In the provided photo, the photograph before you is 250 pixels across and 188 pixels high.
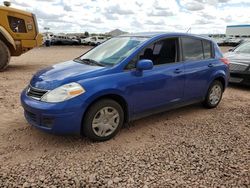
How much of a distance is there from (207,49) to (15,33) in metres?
8.27

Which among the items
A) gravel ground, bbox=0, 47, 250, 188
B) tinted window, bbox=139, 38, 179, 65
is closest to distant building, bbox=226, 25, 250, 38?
tinted window, bbox=139, 38, 179, 65

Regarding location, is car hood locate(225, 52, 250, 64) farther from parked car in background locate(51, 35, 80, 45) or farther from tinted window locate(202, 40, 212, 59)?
parked car in background locate(51, 35, 80, 45)

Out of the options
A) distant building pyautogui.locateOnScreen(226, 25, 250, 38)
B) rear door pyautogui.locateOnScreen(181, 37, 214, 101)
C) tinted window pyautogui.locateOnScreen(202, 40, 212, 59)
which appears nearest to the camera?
rear door pyautogui.locateOnScreen(181, 37, 214, 101)

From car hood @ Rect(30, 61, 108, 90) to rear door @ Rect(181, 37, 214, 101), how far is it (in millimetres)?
1832

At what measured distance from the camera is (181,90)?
5.11m

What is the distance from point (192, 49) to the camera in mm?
5410

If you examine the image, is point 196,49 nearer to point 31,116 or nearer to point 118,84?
point 118,84

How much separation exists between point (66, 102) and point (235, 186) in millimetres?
2351

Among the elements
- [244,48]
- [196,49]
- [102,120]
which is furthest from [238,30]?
[102,120]

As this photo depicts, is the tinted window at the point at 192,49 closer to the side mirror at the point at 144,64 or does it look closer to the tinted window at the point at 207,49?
the tinted window at the point at 207,49

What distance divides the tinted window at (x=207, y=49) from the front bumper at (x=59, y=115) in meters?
3.15

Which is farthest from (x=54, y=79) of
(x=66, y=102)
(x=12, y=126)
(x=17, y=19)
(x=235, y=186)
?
(x=17, y=19)

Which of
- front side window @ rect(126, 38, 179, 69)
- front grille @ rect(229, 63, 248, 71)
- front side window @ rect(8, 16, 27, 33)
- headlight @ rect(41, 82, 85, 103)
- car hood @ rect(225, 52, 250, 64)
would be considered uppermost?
front side window @ rect(8, 16, 27, 33)

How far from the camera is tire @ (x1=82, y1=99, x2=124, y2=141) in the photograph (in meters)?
3.96
